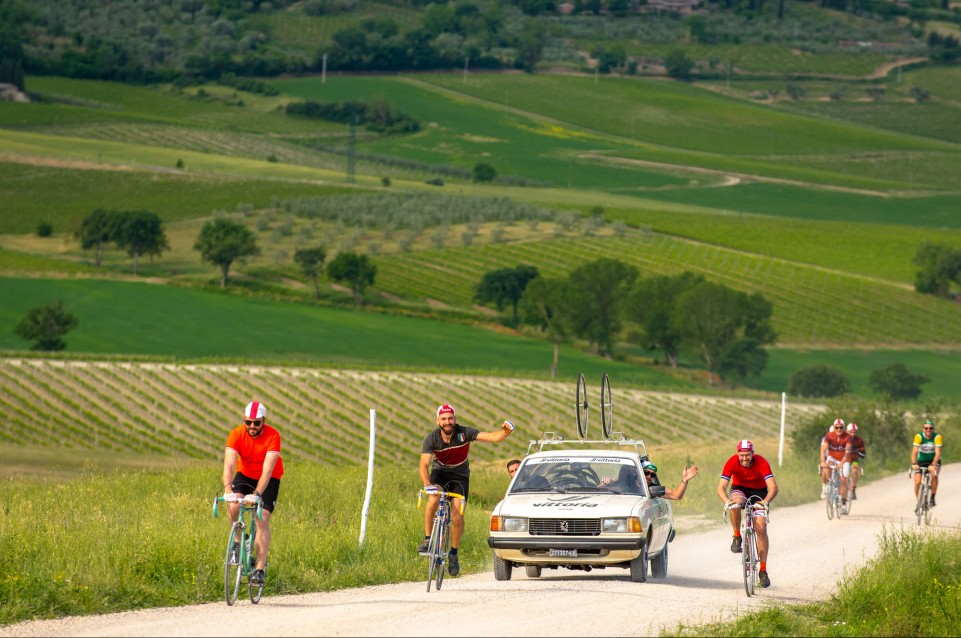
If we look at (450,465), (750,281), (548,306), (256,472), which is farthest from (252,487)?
(750,281)

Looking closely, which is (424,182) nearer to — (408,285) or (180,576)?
(408,285)

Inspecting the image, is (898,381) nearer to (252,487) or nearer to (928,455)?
(928,455)

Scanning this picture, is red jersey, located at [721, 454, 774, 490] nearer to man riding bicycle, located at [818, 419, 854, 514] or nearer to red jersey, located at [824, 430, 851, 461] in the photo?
man riding bicycle, located at [818, 419, 854, 514]

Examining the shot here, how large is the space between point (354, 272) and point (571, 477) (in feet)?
281

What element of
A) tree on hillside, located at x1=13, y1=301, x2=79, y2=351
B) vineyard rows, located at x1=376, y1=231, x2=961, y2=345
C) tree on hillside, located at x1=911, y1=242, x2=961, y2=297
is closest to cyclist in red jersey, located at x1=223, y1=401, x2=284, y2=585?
tree on hillside, located at x1=13, y1=301, x2=79, y2=351

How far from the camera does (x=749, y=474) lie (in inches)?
658

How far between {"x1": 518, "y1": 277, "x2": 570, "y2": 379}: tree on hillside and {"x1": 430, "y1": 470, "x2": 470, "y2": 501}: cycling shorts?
81.2 m

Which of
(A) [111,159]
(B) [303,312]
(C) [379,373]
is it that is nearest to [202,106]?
(A) [111,159]

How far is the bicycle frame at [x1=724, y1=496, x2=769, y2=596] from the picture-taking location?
1602cm

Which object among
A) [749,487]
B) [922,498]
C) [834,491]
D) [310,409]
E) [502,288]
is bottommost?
[502,288]

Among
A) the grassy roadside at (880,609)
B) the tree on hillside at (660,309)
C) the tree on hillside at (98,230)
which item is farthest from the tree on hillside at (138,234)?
the grassy roadside at (880,609)

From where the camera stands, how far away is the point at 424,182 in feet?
523

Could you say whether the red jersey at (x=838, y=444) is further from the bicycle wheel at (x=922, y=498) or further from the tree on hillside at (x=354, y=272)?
the tree on hillside at (x=354, y=272)

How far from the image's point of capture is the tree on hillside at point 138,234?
10625 cm
